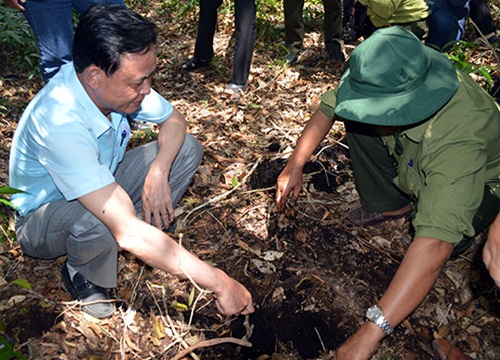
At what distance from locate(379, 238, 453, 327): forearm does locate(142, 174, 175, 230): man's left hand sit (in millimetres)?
1240

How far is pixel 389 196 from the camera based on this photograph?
2836 mm

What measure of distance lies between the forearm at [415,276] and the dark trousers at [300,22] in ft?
11.5

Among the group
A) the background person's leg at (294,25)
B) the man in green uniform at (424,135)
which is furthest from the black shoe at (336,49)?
the man in green uniform at (424,135)

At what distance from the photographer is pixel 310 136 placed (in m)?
2.60

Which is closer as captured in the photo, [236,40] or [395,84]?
[395,84]

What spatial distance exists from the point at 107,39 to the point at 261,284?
1496 millimetres

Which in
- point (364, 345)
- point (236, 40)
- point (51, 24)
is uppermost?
point (51, 24)

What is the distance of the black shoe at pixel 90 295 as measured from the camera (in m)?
2.33

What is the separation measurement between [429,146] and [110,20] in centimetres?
145

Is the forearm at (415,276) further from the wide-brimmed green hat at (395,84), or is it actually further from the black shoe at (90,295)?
the black shoe at (90,295)

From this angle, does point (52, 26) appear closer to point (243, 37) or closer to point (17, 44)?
point (243, 37)

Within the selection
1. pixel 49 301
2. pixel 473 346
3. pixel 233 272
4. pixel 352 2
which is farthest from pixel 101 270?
pixel 352 2

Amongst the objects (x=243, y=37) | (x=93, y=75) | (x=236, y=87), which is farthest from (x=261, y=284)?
(x=243, y=37)

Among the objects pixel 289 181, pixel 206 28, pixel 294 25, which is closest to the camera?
pixel 289 181
